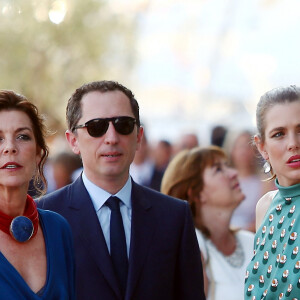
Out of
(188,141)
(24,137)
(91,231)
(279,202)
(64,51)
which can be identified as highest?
(64,51)

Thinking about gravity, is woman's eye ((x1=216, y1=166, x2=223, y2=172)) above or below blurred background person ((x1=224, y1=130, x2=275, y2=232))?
above

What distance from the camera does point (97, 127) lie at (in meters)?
4.07

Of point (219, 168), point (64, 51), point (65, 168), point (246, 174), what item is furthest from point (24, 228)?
point (64, 51)

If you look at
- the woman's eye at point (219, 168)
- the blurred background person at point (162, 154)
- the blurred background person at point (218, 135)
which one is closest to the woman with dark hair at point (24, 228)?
the woman's eye at point (219, 168)

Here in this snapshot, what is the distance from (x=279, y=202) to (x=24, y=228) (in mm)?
1279

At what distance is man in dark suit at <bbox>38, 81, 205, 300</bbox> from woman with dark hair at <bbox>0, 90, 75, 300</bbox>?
0.40 metres

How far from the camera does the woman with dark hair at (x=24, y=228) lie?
330 centimetres

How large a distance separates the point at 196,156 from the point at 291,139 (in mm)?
2308

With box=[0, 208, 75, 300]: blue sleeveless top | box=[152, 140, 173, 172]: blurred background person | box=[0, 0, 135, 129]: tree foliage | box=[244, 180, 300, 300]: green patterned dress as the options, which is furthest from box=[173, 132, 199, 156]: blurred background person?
box=[0, 0, 135, 129]: tree foliage

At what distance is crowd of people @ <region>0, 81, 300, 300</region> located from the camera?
3398 millimetres

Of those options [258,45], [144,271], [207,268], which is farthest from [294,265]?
[258,45]

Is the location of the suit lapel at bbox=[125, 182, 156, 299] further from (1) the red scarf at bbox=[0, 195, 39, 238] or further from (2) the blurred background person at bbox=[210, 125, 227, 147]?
(2) the blurred background person at bbox=[210, 125, 227, 147]

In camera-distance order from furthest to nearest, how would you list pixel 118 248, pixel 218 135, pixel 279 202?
pixel 218 135, pixel 118 248, pixel 279 202

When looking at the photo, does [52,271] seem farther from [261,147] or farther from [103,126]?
[261,147]
